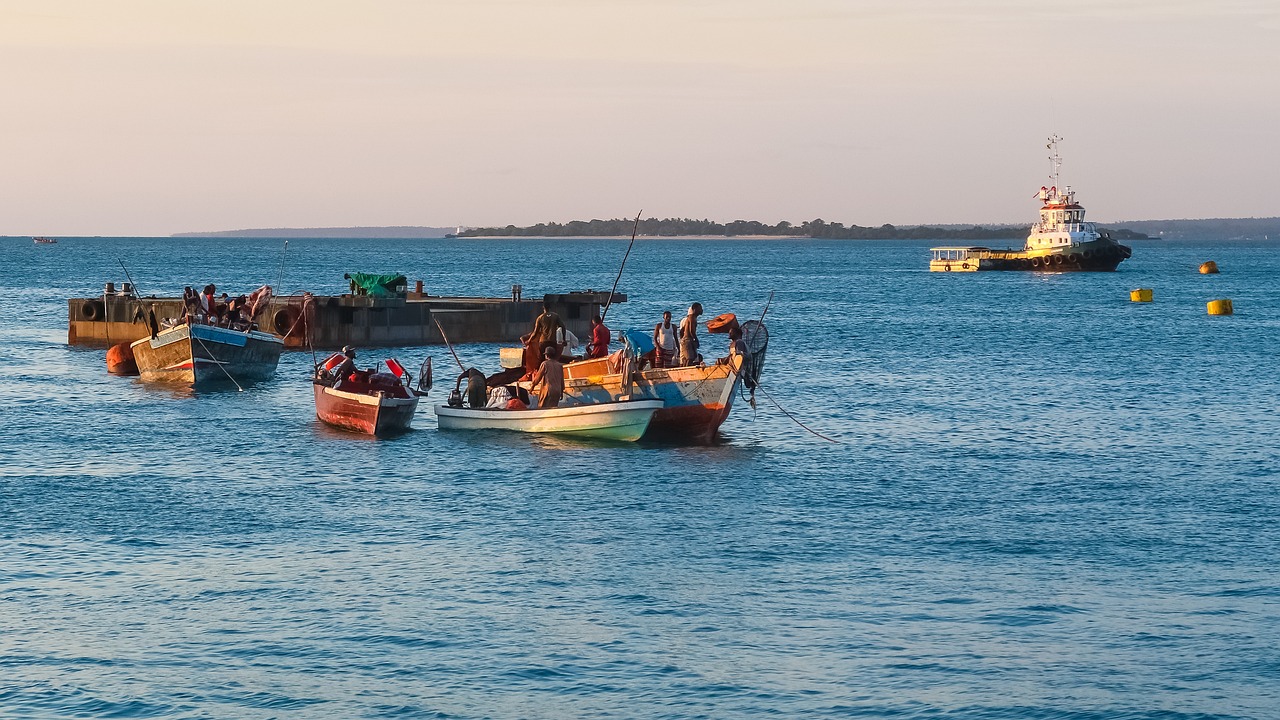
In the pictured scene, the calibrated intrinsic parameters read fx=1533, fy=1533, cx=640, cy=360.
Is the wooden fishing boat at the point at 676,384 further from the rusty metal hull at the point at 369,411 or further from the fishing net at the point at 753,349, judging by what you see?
the rusty metal hull at the point at 369,411

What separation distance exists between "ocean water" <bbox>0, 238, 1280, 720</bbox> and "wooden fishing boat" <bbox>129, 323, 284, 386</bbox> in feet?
5.09

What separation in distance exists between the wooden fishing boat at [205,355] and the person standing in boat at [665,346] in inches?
671

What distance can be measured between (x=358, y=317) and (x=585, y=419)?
26412 mm

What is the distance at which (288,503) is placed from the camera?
25.0 m

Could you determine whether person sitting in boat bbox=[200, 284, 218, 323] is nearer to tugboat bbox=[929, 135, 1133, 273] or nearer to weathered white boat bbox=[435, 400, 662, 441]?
weathered white boat bbox=[435, 400, 662, 441]

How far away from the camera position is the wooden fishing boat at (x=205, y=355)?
143 ft

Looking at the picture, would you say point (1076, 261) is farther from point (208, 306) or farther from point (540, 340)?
point (540, 340)

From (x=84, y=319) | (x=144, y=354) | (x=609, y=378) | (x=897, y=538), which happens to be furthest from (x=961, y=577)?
(x=84, y=319)

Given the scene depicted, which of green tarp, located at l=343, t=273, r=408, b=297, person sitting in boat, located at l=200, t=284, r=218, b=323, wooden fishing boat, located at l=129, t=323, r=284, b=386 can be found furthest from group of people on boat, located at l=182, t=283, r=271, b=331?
green tarp, located at l=343, t=273, r=408, b=297

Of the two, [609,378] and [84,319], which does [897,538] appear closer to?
[609,378]

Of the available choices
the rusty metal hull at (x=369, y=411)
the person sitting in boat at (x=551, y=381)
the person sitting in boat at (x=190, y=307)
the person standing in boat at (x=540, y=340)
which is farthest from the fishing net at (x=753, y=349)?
the person sitting in boat at (x=190, y=307)

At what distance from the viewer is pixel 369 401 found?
32562mm

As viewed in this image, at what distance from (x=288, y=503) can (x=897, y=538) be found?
984cm

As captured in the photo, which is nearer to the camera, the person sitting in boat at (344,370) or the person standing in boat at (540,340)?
the person standing in boat at (540,340)
